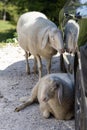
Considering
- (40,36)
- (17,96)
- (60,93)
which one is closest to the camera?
(60,93)

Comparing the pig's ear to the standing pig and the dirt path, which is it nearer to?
the dirt path

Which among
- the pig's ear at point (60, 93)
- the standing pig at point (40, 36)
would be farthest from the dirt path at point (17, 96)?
the standing pig at point (40, 36)

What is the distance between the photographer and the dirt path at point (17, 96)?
5.58m

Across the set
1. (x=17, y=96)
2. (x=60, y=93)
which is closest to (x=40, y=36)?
(x=17, y=96)

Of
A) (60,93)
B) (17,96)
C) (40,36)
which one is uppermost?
(40,36)

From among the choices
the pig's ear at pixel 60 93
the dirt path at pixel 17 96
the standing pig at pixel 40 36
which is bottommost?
the dirt path at pixel 17 96

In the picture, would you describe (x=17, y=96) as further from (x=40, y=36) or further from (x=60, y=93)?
(x=60, y=93)

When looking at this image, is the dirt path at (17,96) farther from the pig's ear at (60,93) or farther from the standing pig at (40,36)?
the standing pig at (40,36)

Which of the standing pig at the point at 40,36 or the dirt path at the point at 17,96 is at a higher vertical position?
the standing pig at the point at 40,36

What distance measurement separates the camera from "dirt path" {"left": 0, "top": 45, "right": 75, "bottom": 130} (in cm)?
558

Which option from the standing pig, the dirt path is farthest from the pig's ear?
the standing pig

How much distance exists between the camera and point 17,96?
6.93m

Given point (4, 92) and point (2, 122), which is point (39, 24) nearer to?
point (4, 92)

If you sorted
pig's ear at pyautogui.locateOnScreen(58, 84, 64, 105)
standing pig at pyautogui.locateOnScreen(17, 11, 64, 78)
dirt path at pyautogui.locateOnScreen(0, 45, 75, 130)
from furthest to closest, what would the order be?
standing pig at pyautogui.locateOnScreen(17, 11, 64, 78) → dirt path at pyautogui.locateOnScreen(0, 45, 75, 130) → pig's ear at pyautogui.locateOnScreen(58, 84, 64, 105)
